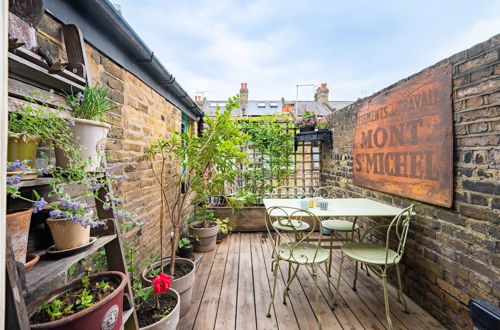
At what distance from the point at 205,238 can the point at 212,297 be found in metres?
1.02

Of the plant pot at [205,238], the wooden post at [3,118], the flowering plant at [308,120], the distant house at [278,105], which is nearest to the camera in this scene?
the wooden post at [3,118]

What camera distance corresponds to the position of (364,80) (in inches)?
426

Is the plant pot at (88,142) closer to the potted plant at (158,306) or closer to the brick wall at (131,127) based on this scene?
the brick wall at (131,127)

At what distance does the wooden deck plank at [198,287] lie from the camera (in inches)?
66.2

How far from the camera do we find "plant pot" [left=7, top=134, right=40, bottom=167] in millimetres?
654

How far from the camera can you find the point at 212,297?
78.4 inches

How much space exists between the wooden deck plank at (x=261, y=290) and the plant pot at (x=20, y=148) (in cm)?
176

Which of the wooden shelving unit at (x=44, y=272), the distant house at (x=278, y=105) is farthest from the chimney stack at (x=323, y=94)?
the wooden shelving unit at (x=44, y=272)

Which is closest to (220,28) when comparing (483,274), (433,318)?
(483,274)

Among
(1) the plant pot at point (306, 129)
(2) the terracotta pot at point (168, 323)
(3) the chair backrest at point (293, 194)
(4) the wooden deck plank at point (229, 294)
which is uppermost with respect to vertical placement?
(1) the plant pot at point (306, 129)

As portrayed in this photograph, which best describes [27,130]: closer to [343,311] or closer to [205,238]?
[343,311]

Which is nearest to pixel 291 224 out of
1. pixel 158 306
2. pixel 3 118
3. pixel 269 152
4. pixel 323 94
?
pixel 158 306

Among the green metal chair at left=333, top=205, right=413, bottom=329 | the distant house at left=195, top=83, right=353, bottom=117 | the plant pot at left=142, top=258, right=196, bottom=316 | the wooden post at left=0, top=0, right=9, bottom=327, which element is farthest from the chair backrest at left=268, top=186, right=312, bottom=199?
the distant house at left=195, top=83, right=353, bottom=117

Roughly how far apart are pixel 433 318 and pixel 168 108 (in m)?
3.27
